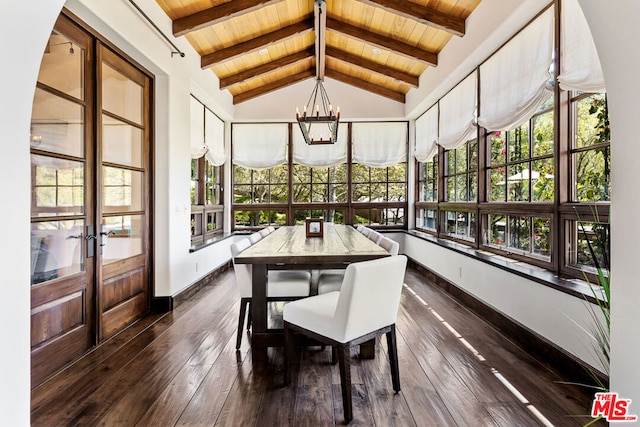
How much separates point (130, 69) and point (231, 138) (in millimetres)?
3258

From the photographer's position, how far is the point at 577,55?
7.43 feet

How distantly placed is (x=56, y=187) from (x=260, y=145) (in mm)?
4312

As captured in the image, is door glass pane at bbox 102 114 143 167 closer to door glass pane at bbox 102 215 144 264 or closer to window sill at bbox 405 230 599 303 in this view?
door glass pane at bbox 102 215 144 264

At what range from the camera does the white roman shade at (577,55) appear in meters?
2.11

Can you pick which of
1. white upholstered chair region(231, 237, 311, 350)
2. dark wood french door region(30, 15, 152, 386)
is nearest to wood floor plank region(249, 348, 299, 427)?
white upholstered chair region(231, 237, 311, 350)

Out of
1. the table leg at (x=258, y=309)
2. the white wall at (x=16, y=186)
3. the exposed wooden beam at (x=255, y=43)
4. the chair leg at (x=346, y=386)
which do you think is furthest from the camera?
the exposed wooden beam at (x=255, y=43)

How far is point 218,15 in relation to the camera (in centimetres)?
357

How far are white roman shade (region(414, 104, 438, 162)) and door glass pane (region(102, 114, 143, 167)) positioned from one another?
3.98 metres

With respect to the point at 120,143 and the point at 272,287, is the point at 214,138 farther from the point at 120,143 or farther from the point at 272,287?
the point at 272,287

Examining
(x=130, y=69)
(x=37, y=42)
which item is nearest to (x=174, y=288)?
(x=130, y=69)

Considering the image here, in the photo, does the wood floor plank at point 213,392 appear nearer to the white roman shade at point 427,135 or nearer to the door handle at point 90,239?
the door handle at point 90,239

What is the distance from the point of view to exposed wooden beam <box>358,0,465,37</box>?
140 inches

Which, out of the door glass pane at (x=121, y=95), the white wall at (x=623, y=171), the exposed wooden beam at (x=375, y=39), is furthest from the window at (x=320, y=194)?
the white wall at (x=623, y=171)

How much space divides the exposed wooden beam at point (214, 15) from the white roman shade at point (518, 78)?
2407 mm
